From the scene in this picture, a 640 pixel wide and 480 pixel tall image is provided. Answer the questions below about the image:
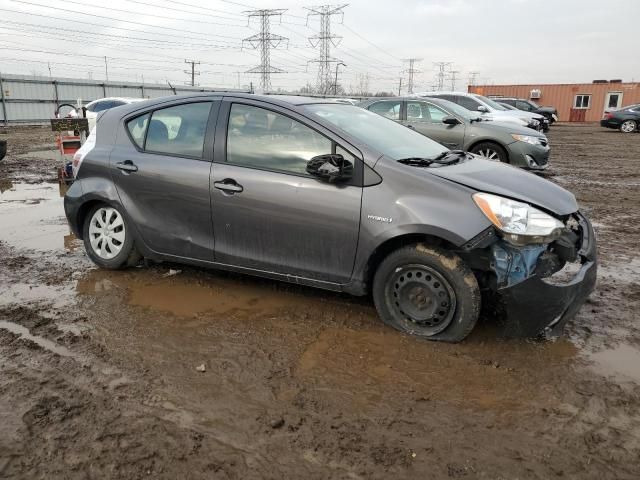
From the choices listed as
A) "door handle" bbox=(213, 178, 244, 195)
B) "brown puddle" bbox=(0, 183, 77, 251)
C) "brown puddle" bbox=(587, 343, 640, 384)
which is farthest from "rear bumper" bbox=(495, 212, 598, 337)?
"brown puddle" bbox=(0, 183, 77, 251)

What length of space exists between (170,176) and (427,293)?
88.5 inches

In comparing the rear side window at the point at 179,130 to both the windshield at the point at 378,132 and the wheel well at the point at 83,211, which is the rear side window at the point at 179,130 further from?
the windshield at the point at 378,132

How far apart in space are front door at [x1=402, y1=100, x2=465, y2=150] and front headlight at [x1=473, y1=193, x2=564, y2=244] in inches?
262

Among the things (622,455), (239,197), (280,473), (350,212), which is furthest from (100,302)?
(622,455)

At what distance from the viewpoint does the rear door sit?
4.13 m

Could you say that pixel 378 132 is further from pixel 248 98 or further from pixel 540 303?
pixel 540 303

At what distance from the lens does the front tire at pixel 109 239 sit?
468 centimetres

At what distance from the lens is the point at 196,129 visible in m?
4.22

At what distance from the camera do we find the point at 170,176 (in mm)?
4219

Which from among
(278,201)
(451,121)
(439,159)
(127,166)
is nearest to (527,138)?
(451,121)

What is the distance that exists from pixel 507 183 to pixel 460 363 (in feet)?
4.18

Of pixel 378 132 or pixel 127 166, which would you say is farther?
pixel 127 166

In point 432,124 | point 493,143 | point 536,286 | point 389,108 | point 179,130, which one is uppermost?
point 389,108

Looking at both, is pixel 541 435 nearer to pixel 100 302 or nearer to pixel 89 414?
pixel 89 414
